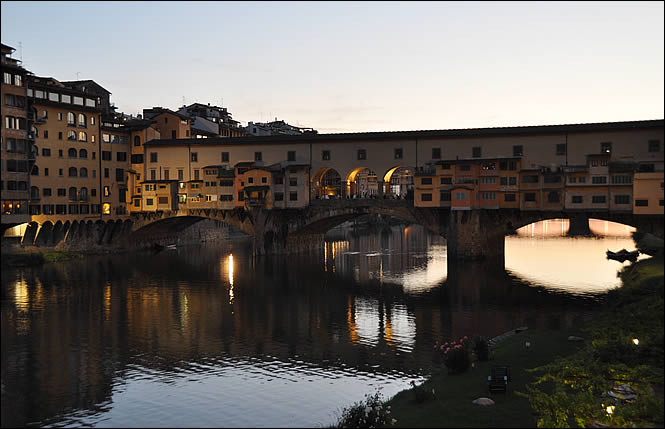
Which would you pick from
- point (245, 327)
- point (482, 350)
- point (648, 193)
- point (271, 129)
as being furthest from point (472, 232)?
point (271, 129)

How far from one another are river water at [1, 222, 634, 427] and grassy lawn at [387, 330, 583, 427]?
3029 mm

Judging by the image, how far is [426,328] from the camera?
40.9 meters

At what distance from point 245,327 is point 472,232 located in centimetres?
3931

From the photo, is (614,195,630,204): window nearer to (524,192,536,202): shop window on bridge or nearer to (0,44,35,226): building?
(524,192,536,202): shop window on bridge

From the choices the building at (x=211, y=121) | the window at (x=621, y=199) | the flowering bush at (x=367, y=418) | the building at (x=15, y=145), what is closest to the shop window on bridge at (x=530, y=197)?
the window at (x=621, y=199)

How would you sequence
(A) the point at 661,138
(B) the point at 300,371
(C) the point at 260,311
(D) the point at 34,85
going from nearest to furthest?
1. (B) the point at 300,371
2. (C) the point at 260,311
3. (A) the point at 661,138
4. (D) the point at 34,85

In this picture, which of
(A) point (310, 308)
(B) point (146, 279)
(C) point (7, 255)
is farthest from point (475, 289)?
(C) point (7, 255)

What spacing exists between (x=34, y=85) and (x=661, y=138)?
248 feet

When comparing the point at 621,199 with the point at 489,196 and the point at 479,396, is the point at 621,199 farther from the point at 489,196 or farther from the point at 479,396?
the point at 479,396

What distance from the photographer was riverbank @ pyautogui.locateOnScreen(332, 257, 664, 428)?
62.2 ft

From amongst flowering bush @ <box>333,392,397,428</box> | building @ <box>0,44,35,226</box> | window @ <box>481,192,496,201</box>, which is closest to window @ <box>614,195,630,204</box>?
window @ <box>481,192,496,201</box>

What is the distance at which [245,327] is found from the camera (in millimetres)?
42062

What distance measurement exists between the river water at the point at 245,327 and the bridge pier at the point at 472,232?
11.6 feet

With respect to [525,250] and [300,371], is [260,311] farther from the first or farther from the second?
[525,250]
